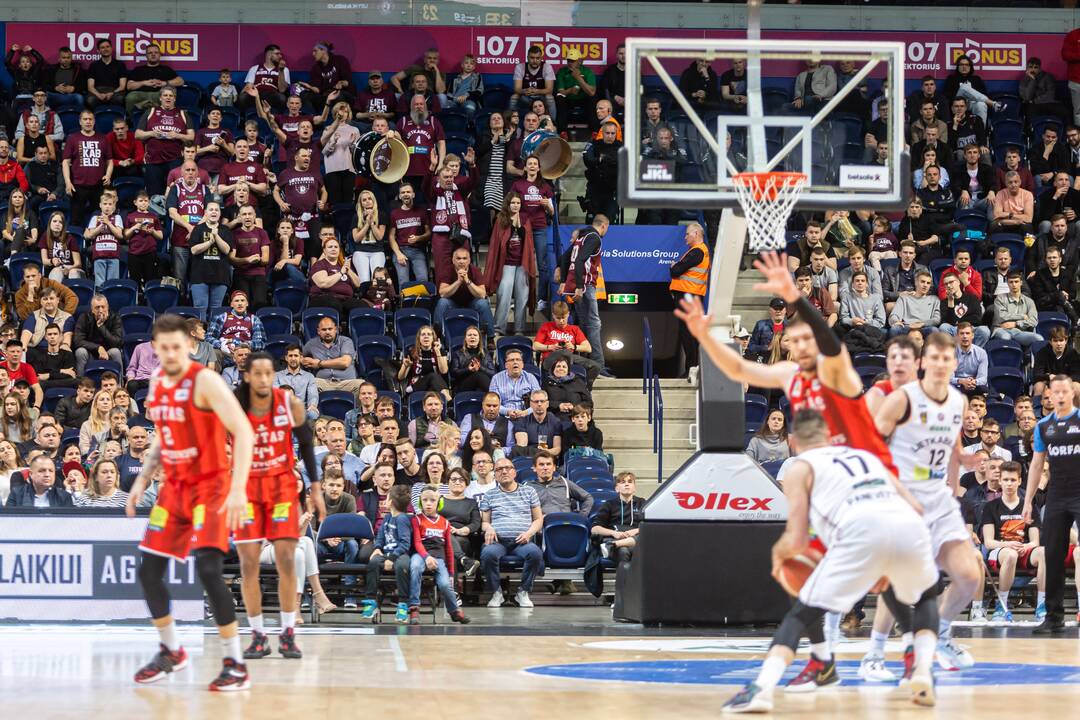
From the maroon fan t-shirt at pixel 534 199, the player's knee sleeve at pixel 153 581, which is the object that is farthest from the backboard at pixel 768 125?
the maroon fan t-shirt at pixel 534 199

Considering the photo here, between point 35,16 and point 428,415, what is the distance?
Result: 1029 centimetres

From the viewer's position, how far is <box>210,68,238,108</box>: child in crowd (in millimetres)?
20172

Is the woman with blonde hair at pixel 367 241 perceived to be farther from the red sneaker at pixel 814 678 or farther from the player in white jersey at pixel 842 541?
the player in white jersey at pixel 842 541

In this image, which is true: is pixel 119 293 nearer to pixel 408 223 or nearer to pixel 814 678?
pixel 408 223

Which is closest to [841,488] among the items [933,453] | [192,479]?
[933,453]

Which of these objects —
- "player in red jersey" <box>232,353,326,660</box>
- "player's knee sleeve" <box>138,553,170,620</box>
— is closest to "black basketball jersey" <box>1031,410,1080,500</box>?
"player in red jersey" <box>232,353,326,660</box>

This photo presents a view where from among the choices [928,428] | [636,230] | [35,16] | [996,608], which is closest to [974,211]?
[636,230]

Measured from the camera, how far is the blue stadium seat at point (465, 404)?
52.2 ft

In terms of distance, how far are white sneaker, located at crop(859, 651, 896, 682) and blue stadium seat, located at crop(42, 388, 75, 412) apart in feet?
33.0

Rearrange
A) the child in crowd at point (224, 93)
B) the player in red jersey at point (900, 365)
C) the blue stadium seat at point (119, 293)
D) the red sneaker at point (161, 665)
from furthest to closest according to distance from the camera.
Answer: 1. the child in crowd at point (224, 93)
2. the blue stadium seat at point (119, 293)
3. the player in red jersey at point (900, 365)
4. the red sneaker at point (161, 665)

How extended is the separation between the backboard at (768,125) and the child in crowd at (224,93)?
10.1m

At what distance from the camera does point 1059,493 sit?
38.2 feet

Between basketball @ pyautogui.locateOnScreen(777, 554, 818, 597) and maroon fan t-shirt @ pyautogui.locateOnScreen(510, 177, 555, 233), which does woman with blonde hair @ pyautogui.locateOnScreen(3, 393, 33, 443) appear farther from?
basketball @ pyautogui.locateOnScreen(777, 554, 818, 597)

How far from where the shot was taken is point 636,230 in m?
18.7
